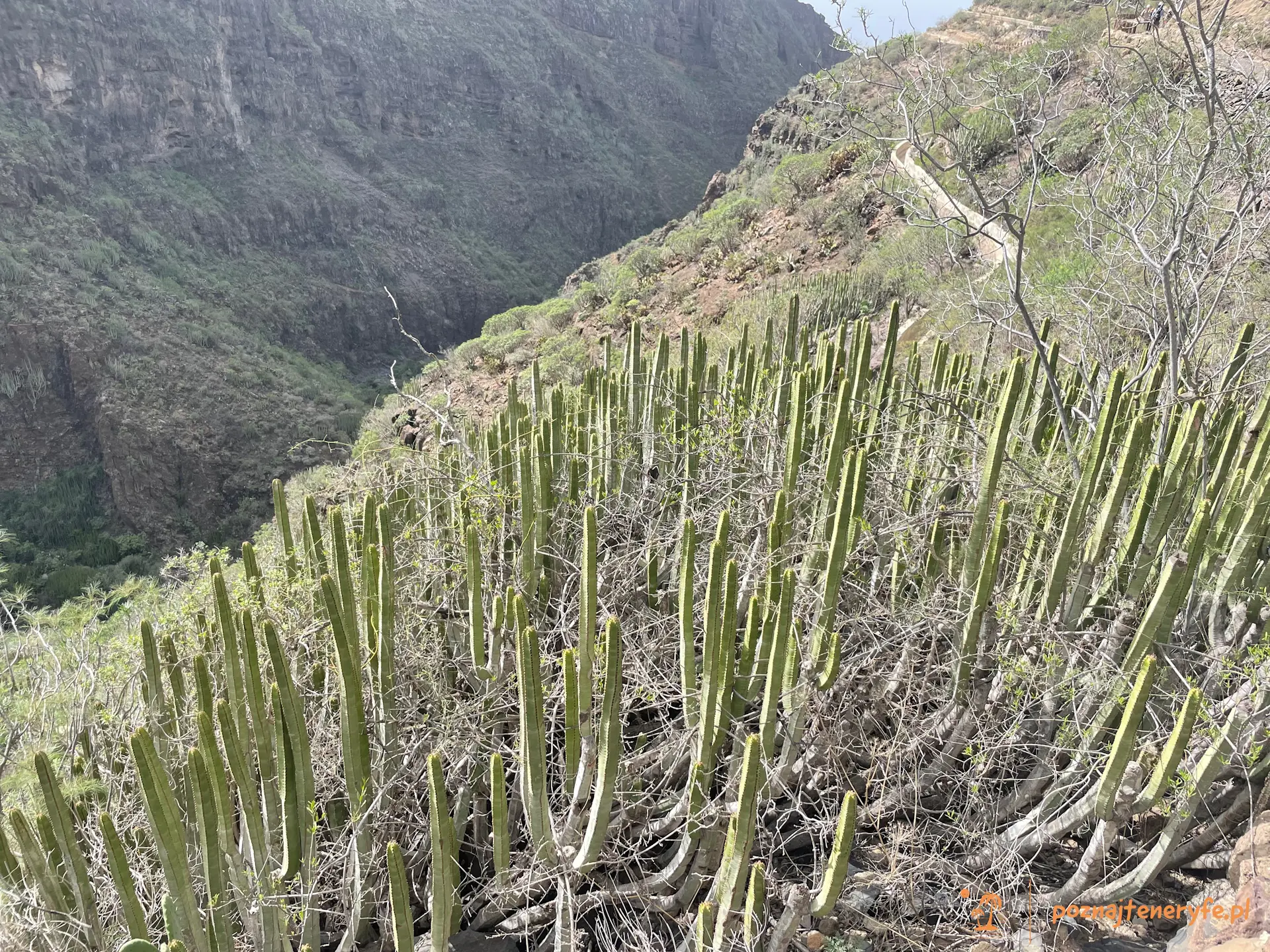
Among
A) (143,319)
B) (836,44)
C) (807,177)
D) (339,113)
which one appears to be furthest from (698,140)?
(836,44)

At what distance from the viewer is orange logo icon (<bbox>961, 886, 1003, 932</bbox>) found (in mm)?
2402

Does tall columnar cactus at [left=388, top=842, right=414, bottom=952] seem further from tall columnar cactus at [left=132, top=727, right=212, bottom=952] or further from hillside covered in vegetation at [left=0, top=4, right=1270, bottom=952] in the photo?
tall columnar cactus at [left=132, top=727, right=212, bottom=952]

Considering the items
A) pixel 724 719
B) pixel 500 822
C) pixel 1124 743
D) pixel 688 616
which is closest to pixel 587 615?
pixel 688 616

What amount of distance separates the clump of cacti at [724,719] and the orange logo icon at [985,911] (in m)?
0.07

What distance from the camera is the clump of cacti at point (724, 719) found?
2.25m

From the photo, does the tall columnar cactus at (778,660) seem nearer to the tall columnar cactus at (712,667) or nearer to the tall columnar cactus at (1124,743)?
the tall columnar cactus at (712,667)

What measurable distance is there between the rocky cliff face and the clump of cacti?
15140 mm

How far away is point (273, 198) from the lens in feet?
159

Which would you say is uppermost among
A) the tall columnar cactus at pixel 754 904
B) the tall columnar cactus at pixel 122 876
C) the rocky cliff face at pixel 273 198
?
the rocky cliff face at pixel 273 198

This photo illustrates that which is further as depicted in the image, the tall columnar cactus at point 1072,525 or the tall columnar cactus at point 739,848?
the tall columnar cactus at point 1072,525

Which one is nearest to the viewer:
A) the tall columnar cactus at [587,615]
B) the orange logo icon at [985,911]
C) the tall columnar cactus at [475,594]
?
the orange logo icon at [985,911]

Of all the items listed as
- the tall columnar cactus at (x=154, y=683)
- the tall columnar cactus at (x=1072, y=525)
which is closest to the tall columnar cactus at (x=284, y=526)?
the tall columnar cactus at (x=154, y=683)

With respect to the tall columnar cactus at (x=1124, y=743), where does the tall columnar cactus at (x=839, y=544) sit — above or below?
above

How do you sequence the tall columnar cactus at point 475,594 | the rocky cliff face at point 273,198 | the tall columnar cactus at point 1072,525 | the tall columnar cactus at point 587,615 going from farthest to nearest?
the rocky cliff face at point 273,198
the tall columnar cactus at point 475,594
the tall columnar cactus at point 1072,525
the tall columnar cactus at point 587,615
